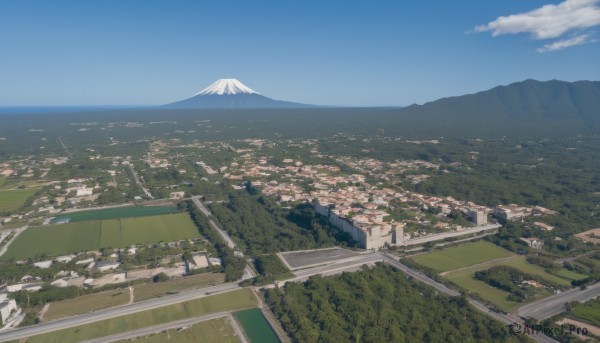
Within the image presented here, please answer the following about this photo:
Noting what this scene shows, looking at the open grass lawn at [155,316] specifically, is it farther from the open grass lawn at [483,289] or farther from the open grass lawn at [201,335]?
the open grass lawn at [483,289]

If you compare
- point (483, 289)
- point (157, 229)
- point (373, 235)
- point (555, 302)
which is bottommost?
point (157, 229)

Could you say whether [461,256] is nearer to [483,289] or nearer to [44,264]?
[483,289]

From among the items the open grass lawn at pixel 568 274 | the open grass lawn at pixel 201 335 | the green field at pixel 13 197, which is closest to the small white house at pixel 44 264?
the open grass lawn at pixel 201 335

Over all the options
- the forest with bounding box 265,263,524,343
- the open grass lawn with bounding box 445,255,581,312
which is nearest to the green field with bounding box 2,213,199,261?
the forest with bounding box 265,263,524,343

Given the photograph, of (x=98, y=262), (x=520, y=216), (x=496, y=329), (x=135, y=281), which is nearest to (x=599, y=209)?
(x=520, y=216)

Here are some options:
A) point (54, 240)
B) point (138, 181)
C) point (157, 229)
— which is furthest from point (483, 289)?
point (138, 181)

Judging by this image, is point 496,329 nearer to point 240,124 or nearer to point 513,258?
point 513,258
